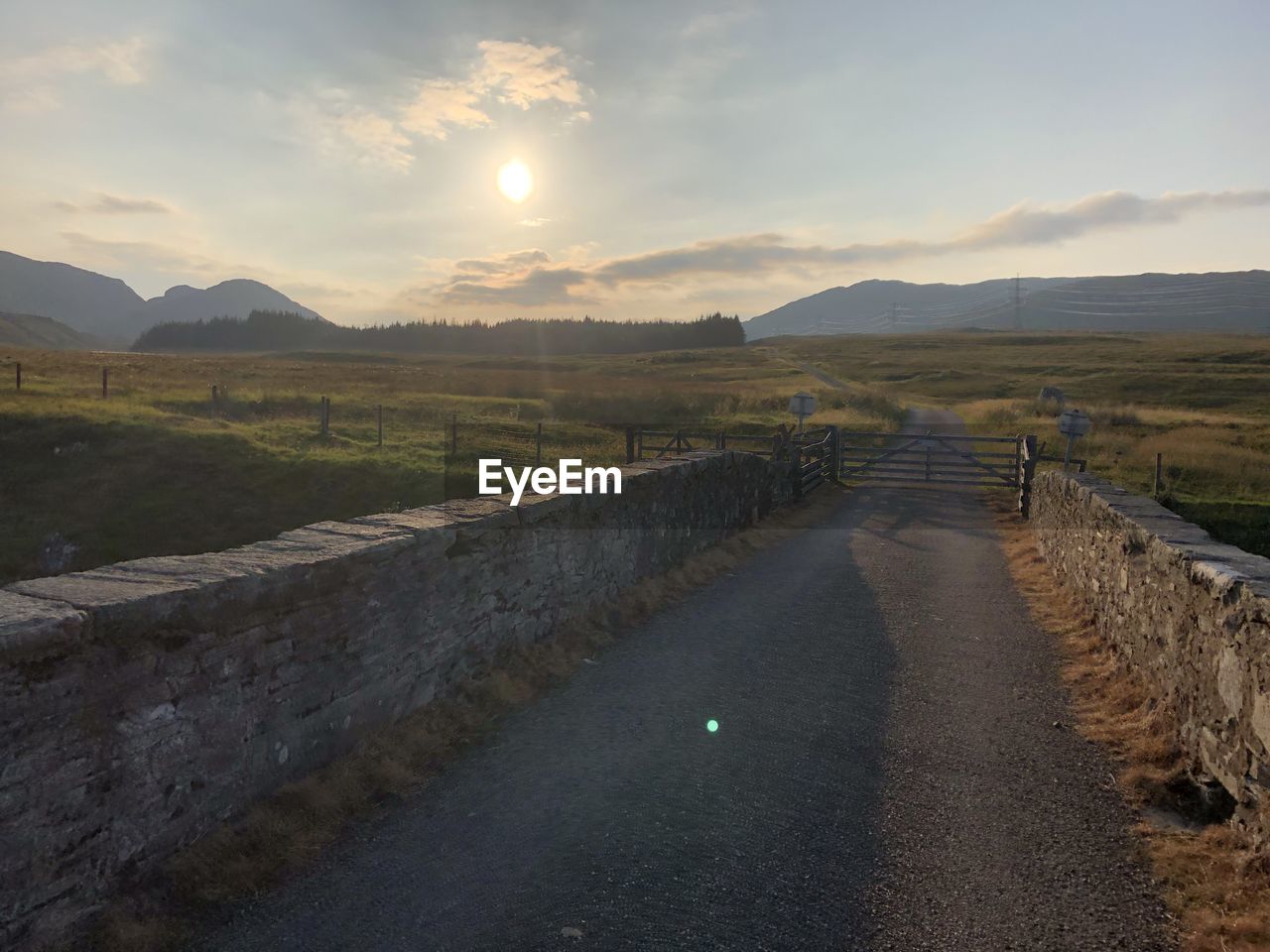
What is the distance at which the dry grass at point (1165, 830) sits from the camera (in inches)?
140

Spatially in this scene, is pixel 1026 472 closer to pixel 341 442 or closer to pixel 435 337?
pixel 341 442

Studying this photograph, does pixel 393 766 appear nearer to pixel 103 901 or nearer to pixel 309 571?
pixel 309 571

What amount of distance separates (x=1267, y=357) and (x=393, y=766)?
295 ft

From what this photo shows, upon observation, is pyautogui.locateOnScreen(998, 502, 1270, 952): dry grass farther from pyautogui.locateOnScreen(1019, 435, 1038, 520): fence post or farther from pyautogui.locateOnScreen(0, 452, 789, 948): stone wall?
pyautogui.locateOnScreen(1019, 435, 1038, 520): fence post

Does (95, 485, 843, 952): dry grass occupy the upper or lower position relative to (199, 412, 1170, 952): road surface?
upper

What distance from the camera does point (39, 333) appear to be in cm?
15812

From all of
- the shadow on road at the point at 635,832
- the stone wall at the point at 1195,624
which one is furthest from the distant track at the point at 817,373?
the shadow on road at the point at 635,832

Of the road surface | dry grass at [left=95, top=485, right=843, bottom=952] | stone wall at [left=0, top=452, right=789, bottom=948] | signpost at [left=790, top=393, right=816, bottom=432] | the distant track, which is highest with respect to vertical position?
the distant track

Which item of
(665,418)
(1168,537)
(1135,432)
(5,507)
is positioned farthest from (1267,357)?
(5,507)

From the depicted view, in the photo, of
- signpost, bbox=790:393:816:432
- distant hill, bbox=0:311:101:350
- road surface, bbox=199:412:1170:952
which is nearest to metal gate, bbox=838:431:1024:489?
signpost, bbox=790:393:816:432

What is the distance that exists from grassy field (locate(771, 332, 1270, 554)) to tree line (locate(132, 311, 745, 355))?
883 inches

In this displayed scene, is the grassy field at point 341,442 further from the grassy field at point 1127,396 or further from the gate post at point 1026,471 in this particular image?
the gate post at point 1026,471

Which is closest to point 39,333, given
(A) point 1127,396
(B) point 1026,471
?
(A) point 1127,396

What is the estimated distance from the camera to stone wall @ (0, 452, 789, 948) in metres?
3.13
